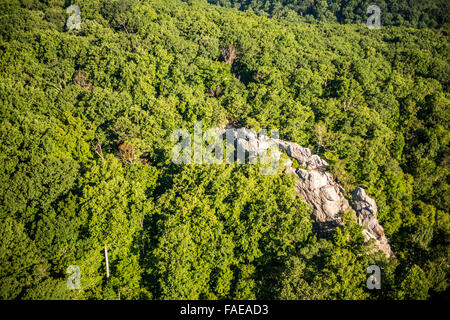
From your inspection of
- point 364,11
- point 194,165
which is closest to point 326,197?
point 194,165

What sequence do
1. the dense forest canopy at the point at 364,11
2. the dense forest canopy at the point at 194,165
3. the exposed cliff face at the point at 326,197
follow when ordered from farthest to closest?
the dense forest canopy at the point at 364,11 → the exposed cliff face at the point at 326,197 → the dense forest canopy at the point at 194,165

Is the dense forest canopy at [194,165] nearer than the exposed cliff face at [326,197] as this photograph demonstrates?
Yes

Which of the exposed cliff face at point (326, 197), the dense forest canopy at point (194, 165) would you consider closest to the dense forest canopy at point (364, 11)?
the dense forest canopy at point (194, 165)

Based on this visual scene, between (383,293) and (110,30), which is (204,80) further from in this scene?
(383,293)

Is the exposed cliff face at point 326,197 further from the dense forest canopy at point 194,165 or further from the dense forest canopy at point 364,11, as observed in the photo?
the dense forest canopy at point 364,11
